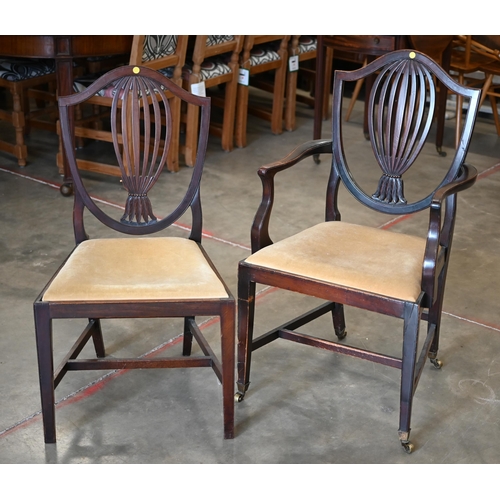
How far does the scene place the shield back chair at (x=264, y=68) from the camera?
197 inches

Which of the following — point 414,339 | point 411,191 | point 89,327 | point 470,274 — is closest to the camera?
point 414,339

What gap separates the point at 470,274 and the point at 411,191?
1.12 meters

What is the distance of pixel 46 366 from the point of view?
2.21m

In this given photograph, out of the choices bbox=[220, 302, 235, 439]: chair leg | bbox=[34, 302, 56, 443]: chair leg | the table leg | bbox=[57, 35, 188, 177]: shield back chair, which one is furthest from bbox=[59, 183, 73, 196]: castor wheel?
bbox=[220, 302, 235, 439]: chair leg

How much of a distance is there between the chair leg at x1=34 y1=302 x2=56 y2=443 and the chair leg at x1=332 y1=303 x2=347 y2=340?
1075mm

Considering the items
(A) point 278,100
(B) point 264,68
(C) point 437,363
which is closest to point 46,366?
(C) point 437,363

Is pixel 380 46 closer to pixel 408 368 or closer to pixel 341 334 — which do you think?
pixel 341 334

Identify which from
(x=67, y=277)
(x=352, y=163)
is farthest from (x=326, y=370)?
(x=352, y=163)

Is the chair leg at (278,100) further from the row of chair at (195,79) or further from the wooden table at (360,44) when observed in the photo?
the wooden table at (360,44)

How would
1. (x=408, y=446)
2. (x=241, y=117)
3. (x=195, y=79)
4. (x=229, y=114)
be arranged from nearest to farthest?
(x=408, y=446), (x=195, y=79), (x=229, y=114), (x=241, y=117)

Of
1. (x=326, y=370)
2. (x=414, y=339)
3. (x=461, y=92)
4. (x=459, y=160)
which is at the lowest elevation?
(x=326, y=370)

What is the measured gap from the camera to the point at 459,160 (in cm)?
250

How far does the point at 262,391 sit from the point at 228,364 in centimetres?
41

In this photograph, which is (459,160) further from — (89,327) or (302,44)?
(302,44)
